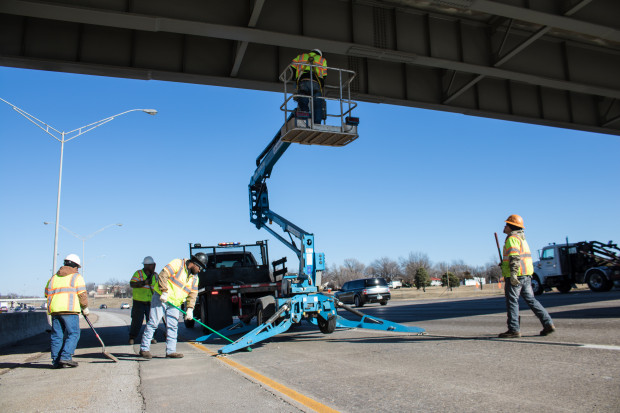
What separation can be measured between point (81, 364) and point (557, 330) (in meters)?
7.94

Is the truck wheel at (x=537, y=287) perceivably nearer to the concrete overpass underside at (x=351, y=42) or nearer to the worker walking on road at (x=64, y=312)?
the concrete overpass underside at (x=351, y=42)

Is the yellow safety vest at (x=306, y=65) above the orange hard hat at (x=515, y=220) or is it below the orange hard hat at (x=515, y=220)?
above

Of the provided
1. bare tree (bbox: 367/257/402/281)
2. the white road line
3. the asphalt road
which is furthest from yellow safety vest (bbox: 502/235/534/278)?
bare tree (bbox: 367/257/402/281)

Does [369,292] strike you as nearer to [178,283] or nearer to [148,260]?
[148,260]

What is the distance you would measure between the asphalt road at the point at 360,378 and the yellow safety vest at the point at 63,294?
3.02 ft

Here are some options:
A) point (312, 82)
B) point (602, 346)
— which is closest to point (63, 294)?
point (312, 82)

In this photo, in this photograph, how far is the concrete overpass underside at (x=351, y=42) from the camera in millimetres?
9367

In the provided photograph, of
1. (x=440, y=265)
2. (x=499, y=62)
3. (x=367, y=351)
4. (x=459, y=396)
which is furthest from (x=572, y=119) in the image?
(x=440, y=265)

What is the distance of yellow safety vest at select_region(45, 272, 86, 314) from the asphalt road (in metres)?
0.92

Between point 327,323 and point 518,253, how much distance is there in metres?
4.16

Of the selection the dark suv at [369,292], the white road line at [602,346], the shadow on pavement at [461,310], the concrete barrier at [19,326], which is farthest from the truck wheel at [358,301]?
the white road line at [602,346]

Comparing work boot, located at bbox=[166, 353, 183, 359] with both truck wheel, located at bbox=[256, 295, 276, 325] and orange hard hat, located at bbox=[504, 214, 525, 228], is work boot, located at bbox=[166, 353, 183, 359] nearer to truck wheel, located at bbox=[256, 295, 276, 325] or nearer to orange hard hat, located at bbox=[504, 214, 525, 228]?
truck wheel, located at bbox=[256, 295, 276, 325]

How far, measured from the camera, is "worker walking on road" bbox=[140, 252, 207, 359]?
754 cm

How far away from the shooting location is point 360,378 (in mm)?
5184
